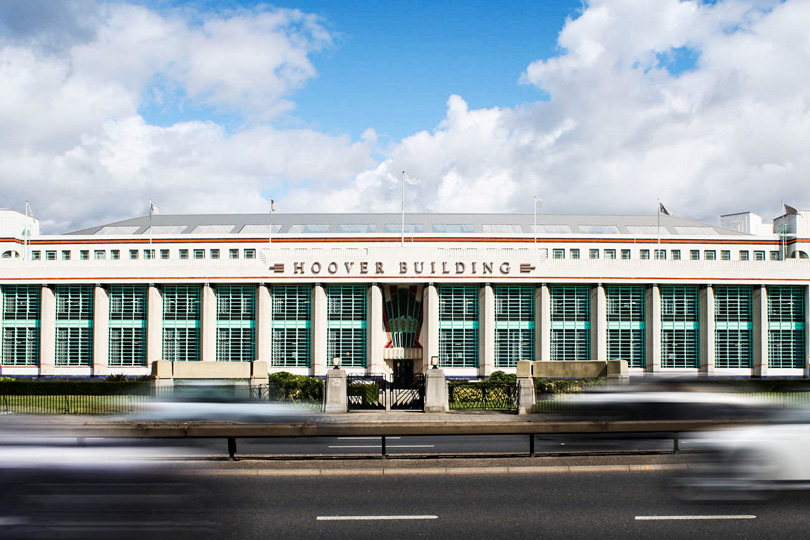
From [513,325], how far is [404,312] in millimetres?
9039

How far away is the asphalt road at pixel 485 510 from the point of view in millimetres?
9953

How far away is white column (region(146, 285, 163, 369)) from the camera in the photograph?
55.5 meters

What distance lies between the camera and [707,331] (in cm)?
5534

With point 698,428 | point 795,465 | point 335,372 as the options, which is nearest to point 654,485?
point 698,428

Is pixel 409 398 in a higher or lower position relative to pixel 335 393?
lower

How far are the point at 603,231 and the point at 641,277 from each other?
25.6m

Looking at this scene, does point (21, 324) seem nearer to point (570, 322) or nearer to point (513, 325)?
point (513, 325)

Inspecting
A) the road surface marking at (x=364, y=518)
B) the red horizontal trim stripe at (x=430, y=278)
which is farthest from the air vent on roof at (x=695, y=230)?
the road surface marking at (x=364, y=518)

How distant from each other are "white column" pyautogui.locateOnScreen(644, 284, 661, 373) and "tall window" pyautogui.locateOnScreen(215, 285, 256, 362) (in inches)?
1251

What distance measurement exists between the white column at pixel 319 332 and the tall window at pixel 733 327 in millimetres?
31566

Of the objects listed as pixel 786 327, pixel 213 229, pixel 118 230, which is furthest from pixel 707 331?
pixel 118 230

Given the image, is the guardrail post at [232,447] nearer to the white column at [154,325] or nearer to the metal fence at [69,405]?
the metal fence at [69,405]

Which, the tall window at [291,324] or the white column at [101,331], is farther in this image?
the tall window at [291,324]

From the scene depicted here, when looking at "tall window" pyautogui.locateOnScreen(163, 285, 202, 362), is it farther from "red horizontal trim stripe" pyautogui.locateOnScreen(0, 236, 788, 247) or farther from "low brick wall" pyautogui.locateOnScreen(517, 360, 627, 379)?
"low brick wall" pyautogui.locateOnScreen(517, 360, 627, 379)
